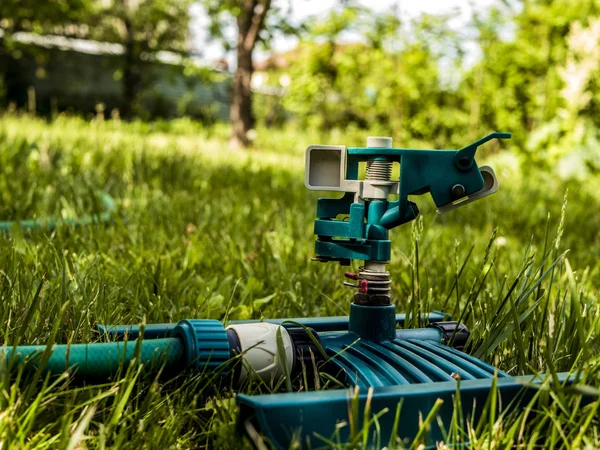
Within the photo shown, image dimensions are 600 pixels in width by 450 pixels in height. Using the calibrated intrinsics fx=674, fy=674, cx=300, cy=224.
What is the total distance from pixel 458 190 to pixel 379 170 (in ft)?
0.47

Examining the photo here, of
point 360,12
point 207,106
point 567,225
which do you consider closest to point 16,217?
point 567,225

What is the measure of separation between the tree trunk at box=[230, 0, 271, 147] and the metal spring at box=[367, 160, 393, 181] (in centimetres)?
746

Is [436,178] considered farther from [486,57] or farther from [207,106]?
[207,106]

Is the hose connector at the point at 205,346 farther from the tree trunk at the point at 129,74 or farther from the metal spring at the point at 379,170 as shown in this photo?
the tree trunk at the point at 129,74

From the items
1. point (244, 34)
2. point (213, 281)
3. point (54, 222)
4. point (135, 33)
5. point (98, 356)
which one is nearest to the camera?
point (98, 356)

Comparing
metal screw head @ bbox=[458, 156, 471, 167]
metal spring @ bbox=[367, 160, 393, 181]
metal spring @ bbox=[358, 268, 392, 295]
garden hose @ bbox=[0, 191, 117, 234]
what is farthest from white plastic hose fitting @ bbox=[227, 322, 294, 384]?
garden hose @ bbox=[0, 191, 117, 234]

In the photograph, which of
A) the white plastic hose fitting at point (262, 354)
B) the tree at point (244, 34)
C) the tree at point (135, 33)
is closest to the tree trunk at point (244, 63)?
the tree at point (244, 34)

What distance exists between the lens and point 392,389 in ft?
3.16

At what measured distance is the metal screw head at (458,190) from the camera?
1177 mm

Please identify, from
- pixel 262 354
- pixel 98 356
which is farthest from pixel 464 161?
pixel 98 356

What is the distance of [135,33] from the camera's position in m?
16.2

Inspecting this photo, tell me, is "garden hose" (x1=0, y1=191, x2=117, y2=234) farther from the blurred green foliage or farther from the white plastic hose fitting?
the blurred green foliage

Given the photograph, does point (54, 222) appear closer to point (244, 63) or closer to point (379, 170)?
point (379, 170)

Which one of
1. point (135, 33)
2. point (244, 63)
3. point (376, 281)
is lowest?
point (376, 281)
